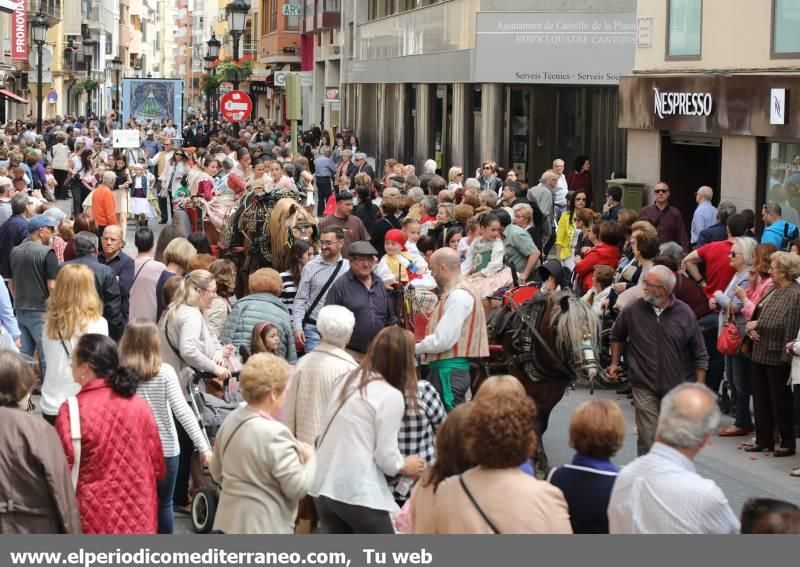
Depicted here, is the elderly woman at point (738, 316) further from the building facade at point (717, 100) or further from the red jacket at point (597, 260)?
the building facade at point (717, 100)

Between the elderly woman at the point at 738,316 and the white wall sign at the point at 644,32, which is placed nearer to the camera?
the elderly woman at the point at 738,316

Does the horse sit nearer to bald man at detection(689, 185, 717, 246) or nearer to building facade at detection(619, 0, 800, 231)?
bald man at detection(689, 185, 717, 246)

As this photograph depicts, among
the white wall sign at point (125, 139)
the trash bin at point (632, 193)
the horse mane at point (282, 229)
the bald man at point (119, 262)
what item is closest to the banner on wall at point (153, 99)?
the white wall sign at point (125, 139)

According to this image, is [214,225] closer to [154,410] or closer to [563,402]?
[563,402]

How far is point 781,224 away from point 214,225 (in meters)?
7.13

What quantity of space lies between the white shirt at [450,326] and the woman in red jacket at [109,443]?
3.08m

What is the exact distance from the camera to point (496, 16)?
31453mm

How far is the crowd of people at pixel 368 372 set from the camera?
5.86 m

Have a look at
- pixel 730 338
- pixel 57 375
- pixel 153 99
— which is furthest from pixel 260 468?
pixel 153 99

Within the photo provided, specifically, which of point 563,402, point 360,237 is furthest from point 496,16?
point 563,402

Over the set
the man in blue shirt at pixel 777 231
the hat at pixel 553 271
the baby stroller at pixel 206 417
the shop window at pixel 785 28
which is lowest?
the baby stroller at pixel 206 417

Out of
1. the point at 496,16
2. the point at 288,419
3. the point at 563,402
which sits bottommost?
the point at 563,402

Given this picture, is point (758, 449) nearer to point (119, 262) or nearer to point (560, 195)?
point (119, 262)

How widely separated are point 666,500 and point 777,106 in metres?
13.1
